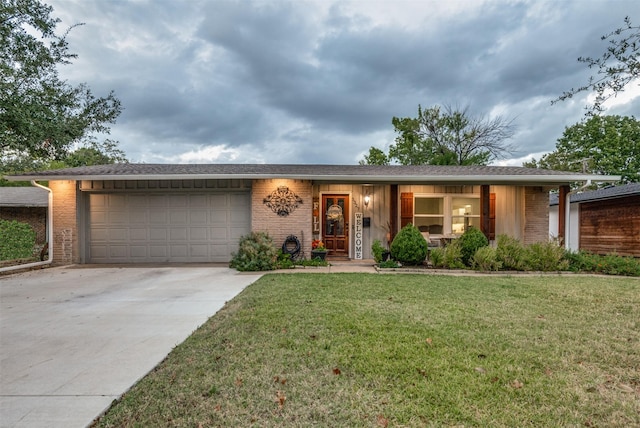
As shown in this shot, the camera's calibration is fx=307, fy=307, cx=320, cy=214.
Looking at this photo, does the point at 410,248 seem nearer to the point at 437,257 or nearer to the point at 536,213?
the point at 437,257

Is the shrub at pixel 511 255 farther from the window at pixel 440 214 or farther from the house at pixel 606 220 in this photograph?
the house at pixel 606 220

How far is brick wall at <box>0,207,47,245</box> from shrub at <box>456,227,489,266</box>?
1593cm

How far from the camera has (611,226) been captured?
12.3m

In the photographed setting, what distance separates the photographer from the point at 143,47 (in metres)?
10.7

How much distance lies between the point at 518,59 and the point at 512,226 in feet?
17.3

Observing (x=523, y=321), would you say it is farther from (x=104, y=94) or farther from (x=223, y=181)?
(x=104, y=94)

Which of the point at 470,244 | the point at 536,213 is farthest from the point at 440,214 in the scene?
the point at 536,213

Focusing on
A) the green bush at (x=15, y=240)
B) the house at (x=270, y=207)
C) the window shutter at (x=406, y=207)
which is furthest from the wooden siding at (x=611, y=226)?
the green bush at (x=15, y=240)

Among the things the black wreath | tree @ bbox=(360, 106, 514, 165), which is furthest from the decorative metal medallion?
tree @ bbox=(360, 106, 514, 165)

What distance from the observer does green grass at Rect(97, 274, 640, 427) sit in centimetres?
206

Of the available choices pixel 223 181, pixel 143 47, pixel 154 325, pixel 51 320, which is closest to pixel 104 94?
pixel 143 47

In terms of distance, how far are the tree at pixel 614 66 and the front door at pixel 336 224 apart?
7.00 meters

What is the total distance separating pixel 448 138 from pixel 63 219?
2162 cm

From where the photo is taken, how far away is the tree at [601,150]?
22.3 meters
